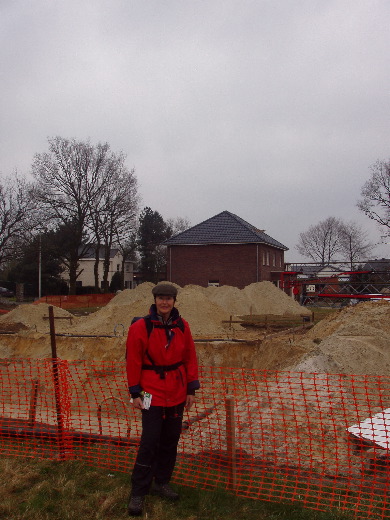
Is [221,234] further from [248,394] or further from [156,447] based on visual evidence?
[156,447]

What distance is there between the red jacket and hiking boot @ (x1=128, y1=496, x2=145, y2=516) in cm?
77

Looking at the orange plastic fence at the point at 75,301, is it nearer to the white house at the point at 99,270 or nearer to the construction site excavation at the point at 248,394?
the construction site excavation at the point at 248,394

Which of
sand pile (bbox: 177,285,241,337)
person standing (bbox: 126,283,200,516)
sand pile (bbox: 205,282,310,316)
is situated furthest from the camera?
sand pile (bbox: 205,282,310,316)

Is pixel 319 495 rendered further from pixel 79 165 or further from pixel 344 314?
pixel 79 165

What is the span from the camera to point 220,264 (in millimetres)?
37656

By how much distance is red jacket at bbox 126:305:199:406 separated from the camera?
4.02m

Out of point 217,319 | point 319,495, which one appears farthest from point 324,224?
point 319,495

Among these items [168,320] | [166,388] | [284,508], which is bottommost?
[284,508]

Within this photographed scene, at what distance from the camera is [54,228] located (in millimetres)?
38344

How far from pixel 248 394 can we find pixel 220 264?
3105 centimetres

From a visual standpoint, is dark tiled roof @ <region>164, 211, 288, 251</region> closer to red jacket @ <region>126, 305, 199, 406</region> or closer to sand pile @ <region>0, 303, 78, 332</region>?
sand pile @ <region>0, 303, 78, 332</region>

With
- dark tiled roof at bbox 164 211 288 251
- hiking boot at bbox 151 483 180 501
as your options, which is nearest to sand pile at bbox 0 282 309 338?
dark tiled roof at bbox 164 211 288 251

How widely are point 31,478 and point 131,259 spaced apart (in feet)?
225

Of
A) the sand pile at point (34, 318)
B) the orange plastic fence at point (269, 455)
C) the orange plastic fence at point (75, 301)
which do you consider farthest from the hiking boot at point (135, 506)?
the orange plastic fence at point (75, 301)
